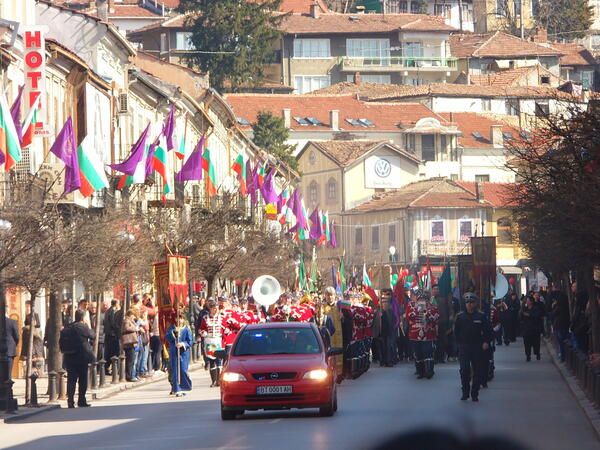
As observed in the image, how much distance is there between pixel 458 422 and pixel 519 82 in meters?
128

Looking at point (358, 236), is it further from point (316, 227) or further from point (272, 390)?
point (272, 390)

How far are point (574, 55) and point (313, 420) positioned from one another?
12929 cm

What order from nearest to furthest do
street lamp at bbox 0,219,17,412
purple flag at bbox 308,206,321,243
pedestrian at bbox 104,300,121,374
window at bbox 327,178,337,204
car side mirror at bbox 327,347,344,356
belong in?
car side mirror at bbox 327,347,344,356 → street lamp at bbox 0,219,17,412 → pedestrian at bbox 104,300,121,374 → purple flag at bbox 308,206,321,243 → window at bbox 327,178,337,204

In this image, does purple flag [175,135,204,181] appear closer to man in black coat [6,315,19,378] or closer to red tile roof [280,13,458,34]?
man in black coat [6,315,19,378]

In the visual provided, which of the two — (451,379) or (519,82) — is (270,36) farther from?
(451,379)

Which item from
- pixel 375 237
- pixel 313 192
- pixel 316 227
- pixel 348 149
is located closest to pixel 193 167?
pixel 316 227

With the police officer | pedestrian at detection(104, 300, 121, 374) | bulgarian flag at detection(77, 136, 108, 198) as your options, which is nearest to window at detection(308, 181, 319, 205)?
pedestrian at detection(104, 300, 121, 374)

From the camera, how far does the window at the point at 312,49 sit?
429 ft

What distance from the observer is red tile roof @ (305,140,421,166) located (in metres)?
109

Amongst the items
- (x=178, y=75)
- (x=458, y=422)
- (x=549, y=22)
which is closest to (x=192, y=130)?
(x=178, y=75)

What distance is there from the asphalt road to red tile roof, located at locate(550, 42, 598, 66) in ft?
387

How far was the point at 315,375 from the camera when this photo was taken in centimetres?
1855

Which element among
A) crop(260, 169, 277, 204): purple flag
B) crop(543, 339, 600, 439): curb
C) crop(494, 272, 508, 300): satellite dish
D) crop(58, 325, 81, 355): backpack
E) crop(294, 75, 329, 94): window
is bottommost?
crop(543, 339, 600, 439): curb

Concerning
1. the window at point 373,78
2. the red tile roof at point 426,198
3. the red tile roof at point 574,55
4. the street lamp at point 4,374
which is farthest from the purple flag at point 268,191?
the red tile roof at point 574,55
